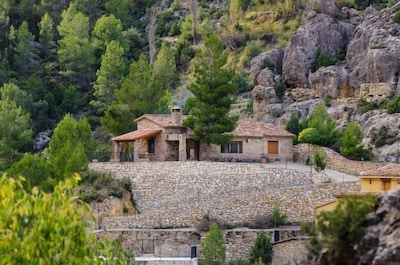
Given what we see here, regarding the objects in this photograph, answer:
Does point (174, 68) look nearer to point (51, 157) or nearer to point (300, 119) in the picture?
point (300, 119)

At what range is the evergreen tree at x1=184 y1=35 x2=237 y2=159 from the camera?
58816 mm

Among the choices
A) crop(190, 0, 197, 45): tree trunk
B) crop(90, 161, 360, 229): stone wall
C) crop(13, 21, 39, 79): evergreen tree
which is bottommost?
crop(90, 161, 360, 229): stone wall

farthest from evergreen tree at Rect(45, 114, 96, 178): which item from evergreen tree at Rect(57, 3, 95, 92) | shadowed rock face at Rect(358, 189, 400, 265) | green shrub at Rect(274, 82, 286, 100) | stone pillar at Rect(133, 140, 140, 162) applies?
shadowed rock face at Rect(358, 189, 400, 265)

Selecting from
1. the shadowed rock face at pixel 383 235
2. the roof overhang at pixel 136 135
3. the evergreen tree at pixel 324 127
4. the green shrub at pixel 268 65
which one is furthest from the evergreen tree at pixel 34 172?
the shadowed rock face at pixel 383 235

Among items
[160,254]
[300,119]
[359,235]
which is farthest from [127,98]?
[359,235]

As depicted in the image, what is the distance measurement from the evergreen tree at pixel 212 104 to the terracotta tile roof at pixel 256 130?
0.99 meters

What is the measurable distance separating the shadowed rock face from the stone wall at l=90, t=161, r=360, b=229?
99.2ft

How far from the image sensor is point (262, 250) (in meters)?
47.6

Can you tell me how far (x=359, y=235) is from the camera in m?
21.1

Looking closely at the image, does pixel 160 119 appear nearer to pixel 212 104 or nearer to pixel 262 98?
pixel 212 104

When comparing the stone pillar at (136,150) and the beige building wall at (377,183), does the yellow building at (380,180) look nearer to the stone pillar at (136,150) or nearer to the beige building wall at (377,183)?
the beige building wall at (377,183)

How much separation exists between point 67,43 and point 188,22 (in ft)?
43.4

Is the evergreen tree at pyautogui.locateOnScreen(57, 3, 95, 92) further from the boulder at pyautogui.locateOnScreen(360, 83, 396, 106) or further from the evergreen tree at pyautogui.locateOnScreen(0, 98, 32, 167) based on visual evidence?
the boulder at pyautogui.locateOnScreen(360, 83, 396, 106)

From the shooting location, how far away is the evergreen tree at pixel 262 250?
156 feet
